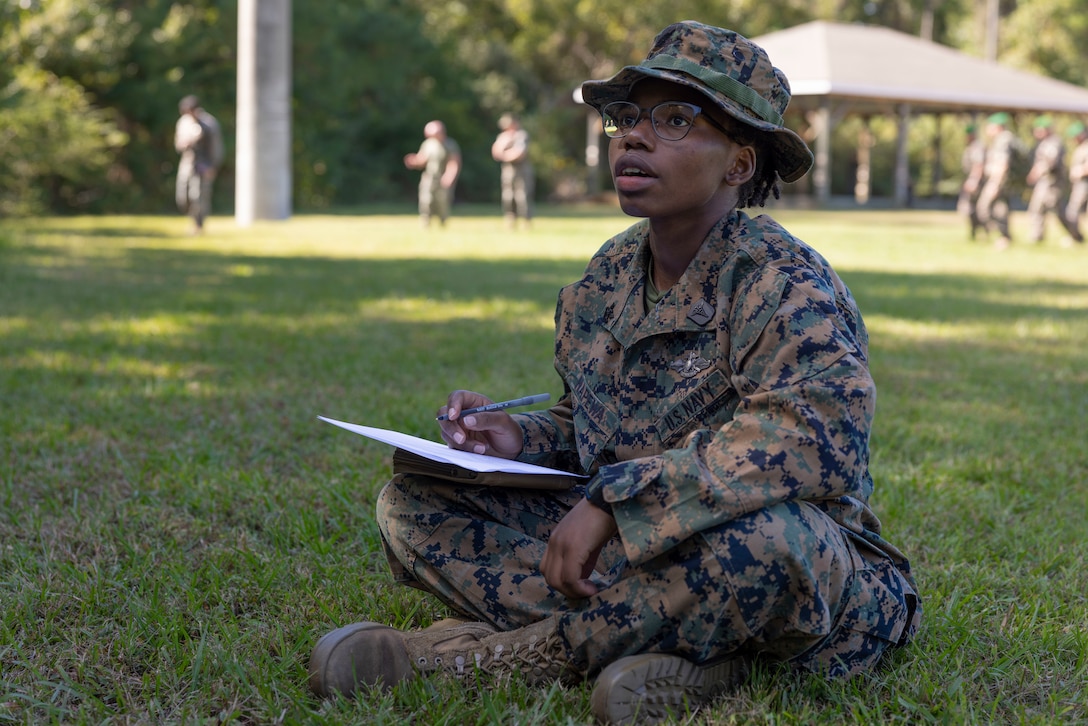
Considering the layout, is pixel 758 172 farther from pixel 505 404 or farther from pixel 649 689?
pixel 649 689

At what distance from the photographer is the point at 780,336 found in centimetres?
229

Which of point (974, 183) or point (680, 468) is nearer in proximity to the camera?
point (680, 468)

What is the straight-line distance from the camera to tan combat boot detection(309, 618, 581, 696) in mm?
2424

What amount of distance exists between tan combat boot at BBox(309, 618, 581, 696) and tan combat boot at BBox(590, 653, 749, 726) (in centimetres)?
22

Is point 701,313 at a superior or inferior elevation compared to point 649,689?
superior

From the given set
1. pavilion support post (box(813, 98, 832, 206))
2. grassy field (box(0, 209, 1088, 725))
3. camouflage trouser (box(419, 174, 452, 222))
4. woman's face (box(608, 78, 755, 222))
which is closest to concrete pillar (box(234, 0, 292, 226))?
camouflage trouser (box(419, 174, 452, 222))

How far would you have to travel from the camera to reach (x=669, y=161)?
2.51m

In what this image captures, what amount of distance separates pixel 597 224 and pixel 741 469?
72.4 ft

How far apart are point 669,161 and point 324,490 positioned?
2070 mm

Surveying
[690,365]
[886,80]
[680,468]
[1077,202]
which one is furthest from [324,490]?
[886,80]

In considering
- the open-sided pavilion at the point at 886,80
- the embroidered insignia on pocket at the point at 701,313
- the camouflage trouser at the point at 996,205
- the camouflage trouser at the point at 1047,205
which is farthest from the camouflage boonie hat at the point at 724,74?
the open-sided pavilion at the point at 886,80

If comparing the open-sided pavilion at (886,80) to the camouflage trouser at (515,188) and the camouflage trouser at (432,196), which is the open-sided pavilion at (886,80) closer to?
the camouflage trouser at (515,188)

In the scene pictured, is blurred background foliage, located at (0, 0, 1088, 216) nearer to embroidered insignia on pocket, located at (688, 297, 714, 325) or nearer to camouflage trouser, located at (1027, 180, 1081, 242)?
camouflage trouser, located at (1027, 180, 1081, 242)

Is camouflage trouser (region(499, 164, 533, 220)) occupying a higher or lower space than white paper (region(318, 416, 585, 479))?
higher
